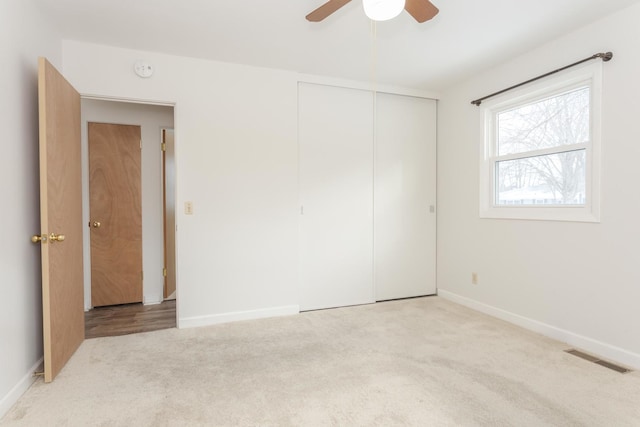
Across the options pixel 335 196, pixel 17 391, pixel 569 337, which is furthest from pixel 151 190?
pixel 569 337

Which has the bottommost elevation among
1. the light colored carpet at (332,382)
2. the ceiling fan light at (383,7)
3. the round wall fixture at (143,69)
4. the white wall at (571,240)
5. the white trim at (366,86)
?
the light colored carpet at (332,382)

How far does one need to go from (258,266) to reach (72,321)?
5.09 feet

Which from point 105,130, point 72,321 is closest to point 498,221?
point 72,321

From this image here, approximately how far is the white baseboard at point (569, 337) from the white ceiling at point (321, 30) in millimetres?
2457

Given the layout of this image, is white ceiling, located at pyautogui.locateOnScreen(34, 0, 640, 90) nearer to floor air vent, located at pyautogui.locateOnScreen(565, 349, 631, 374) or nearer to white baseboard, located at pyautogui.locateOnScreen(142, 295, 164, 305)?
floor air vent, located at pyautogui.locateOnScreen(565, 349, 631, 374)

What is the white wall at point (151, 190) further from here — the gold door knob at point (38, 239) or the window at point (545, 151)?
the window at point (545, 151)

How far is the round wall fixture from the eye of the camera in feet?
9.73

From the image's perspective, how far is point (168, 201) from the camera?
420cm

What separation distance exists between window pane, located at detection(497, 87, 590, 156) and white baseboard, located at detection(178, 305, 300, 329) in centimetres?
Result: 276

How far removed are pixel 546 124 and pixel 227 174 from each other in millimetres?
3000

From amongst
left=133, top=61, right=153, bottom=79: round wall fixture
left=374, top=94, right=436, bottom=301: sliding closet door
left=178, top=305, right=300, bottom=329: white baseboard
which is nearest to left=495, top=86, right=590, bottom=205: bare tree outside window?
left=374, top=94, right=436, bottom=301: sliding closet door

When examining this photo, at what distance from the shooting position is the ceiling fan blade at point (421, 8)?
1.75 m

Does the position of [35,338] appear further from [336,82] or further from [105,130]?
[336,82]

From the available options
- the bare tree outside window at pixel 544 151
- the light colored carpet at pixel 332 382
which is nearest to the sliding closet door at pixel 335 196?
the light colored carpet at pixel 332 382
